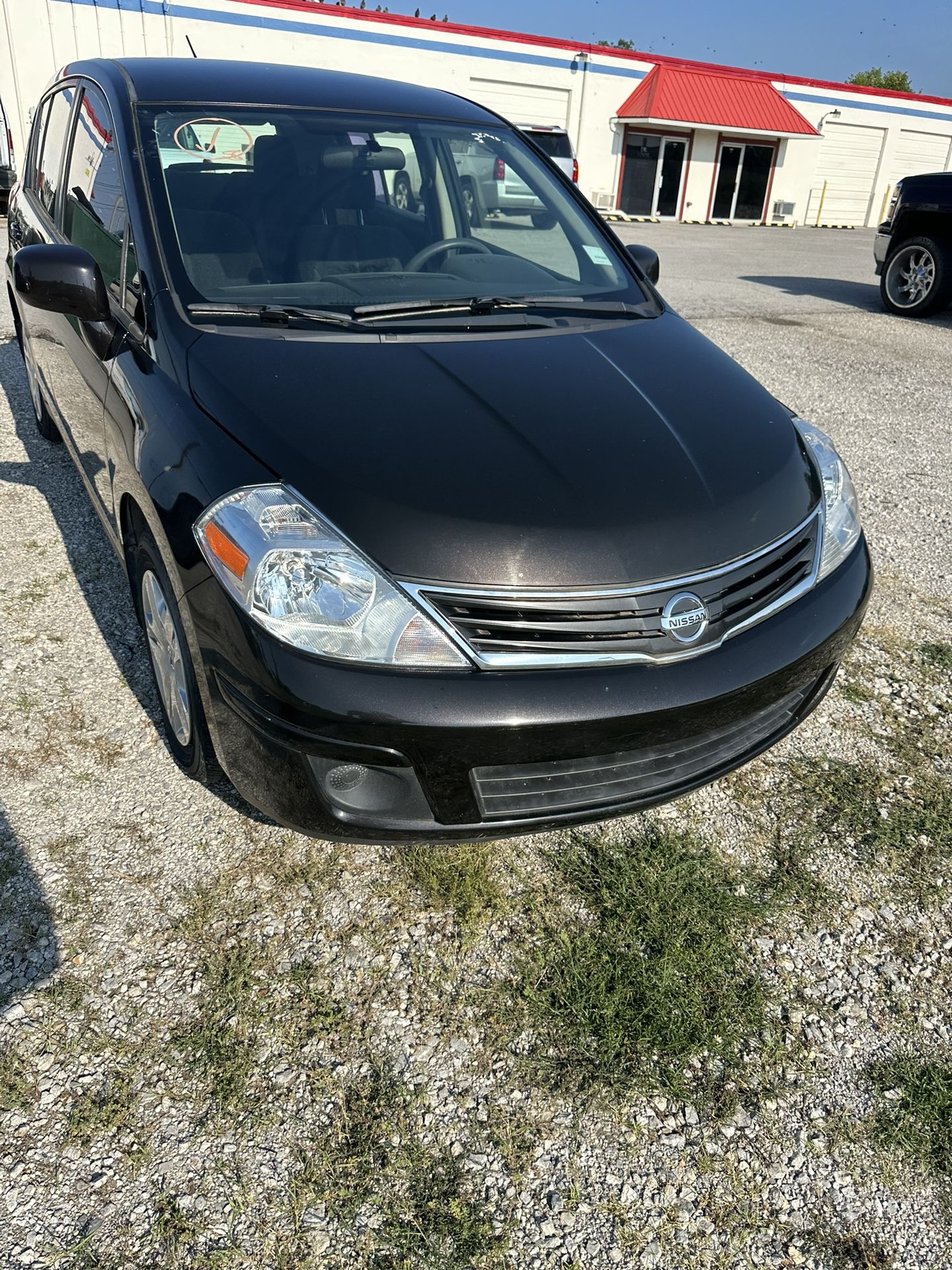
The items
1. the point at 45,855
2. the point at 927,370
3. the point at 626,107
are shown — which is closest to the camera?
the point at 45,855

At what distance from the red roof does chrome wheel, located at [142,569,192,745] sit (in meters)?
25.8

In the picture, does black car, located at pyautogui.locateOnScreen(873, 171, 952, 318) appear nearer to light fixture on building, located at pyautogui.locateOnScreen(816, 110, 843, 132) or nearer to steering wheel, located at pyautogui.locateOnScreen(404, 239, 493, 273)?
steering wheel, located at pyautogui.locateOnScreen(404, 239, 493, 273)

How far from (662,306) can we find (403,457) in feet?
4.94

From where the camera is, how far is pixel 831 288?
41.0ft

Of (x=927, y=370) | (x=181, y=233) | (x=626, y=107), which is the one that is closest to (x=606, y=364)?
(x=181, y=233)

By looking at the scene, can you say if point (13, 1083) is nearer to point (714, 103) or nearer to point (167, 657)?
point (167, 657)

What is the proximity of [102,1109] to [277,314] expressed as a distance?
1.87 meters

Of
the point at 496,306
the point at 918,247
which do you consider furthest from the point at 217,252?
the point at 918,247

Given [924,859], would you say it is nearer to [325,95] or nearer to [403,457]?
[403,457]

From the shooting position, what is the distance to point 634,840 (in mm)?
2455

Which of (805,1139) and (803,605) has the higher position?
(803,605)

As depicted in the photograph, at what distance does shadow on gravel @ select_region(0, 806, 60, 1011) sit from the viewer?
196 centimetres

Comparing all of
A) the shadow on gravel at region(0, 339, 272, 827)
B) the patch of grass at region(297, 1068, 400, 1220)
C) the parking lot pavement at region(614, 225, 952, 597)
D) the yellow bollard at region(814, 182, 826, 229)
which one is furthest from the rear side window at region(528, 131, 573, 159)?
the patch of grass at region(297, 1068, 400, 1220)

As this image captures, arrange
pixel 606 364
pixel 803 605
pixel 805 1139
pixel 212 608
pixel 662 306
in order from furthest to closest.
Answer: pixel 662 306
pixel 606 364
pixel 803 605
pixel 212 608
pixel 805 1139
